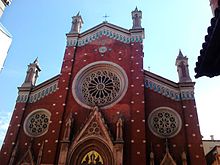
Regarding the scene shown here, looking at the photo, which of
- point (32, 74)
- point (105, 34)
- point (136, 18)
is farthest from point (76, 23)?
point (32, 74)

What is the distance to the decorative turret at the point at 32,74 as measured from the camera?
23.2 metres

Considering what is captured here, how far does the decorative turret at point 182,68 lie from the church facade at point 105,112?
8 centimetres

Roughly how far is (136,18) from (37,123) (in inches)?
557

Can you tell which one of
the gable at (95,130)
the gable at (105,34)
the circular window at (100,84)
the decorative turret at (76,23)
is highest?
the decorative turret at (76,23)

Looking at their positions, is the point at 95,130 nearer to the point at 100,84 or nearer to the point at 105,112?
the point at 105,112

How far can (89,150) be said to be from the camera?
1825cm

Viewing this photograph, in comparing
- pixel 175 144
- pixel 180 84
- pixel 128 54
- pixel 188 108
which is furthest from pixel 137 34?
pixel 175 144

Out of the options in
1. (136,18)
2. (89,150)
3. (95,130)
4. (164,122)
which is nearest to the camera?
(89,150)

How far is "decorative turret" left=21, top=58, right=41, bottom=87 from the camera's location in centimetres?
2319

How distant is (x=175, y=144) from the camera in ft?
59.1

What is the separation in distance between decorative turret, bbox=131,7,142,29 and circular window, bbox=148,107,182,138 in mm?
9050

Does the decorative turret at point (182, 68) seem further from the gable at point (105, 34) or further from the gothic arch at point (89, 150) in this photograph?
the gothic arch at point (89, 150)

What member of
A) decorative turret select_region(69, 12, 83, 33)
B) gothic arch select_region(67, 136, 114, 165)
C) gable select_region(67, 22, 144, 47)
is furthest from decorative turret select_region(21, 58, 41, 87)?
gothic arch select_region(67, 136, 114, 165)

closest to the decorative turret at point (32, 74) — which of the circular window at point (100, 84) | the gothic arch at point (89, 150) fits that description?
the circular window at point (100, 84)
